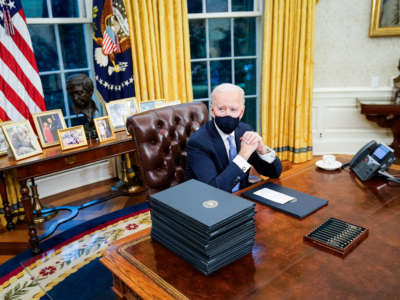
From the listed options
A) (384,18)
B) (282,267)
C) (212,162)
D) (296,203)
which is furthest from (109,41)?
(384,18)

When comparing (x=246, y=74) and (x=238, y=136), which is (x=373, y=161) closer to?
(x=238, y=136)

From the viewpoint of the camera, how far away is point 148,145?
71.4 inches

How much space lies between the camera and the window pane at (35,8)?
9.99 ft

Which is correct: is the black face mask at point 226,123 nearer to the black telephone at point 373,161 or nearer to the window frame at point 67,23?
the black telephone at point 373,161

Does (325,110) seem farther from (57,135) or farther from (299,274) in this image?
(299,274)

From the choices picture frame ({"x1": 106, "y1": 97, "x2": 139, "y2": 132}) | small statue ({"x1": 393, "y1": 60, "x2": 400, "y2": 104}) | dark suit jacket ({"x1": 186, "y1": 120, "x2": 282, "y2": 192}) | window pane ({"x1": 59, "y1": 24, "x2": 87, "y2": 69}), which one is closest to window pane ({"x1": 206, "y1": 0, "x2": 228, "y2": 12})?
window pane ({"x1": 59, "y1": 24, "x2": 87, "y2": 69})

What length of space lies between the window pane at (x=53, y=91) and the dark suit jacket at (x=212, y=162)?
2166 mm

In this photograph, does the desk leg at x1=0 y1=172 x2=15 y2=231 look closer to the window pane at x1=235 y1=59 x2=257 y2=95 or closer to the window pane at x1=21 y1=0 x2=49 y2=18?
the window pane at x1=21 y1=0 x2=49 y2=18

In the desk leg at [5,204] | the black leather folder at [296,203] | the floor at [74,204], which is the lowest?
the floor at [74,204]

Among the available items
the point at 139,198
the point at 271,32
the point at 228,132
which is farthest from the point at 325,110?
the point at 228,132

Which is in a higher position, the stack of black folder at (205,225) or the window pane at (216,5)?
the window pane at (216,5)

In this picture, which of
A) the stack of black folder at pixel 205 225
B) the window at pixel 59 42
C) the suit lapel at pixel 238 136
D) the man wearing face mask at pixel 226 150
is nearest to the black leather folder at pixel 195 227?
the stack of black folder at pixel 205 225

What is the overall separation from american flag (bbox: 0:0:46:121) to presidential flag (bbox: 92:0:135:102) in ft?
1.93

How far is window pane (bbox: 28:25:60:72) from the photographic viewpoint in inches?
125
